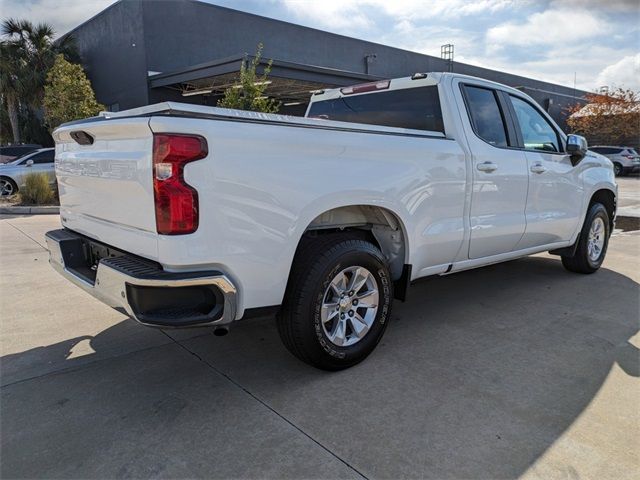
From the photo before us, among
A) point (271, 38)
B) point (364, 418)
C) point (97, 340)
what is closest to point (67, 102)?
point (271, 38)

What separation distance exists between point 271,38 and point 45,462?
21691 mm

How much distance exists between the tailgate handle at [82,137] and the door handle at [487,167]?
2.84m

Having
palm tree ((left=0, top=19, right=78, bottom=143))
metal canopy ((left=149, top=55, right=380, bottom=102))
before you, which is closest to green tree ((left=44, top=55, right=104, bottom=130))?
metal canopy ((left=149, top=55, right=380, bottom=102))

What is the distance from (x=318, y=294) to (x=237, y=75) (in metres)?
15.2

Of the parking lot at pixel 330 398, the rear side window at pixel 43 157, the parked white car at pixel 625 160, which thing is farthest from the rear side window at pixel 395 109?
the parked white car at pixel 625 160

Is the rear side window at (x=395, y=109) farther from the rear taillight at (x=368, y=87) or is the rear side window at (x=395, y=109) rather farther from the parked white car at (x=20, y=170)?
the parked white car at (x=20, y=170)

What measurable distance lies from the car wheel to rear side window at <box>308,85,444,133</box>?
12.7 metres

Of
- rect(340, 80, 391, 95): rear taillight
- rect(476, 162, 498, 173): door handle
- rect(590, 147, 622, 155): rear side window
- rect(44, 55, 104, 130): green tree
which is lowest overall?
rect(590, 147, 622, 155): rear side window

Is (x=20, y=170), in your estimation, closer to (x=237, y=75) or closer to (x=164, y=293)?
(x=237, y=75)

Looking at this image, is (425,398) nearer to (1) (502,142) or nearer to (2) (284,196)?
(2) (284,196)

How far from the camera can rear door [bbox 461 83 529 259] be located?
405 cm

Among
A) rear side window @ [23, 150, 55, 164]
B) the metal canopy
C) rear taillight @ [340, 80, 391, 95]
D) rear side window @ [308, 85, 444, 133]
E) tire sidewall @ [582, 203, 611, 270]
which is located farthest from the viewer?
the metal canopy

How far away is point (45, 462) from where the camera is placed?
2.38m

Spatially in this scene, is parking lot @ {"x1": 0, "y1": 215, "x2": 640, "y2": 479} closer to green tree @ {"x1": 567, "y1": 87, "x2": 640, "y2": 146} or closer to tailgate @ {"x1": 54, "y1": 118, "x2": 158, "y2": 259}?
tailgate @ {"x1": 54, "y1": 118, "x2": 158, "y2": 259}
